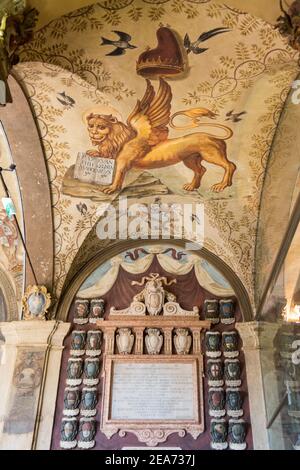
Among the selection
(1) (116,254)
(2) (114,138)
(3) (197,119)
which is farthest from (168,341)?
(3) (197,119)

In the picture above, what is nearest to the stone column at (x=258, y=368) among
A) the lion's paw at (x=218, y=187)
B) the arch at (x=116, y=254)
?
the arch at (x=116, y=254)

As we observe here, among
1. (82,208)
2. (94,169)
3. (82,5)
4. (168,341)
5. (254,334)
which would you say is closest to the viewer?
(82,5)

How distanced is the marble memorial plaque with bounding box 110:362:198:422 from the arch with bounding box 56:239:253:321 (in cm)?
138

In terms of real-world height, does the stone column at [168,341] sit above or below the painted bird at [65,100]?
below

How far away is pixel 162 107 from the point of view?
6020mm

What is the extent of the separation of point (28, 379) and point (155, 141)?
4328mm

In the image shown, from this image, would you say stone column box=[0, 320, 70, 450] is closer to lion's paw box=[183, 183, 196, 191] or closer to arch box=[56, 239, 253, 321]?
arch box=[56, 239, 253, 321]

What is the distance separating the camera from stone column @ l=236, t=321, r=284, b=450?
21.2 ft

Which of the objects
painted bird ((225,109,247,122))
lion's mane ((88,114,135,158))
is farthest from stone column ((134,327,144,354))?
painted bird ((225,109,247,122))

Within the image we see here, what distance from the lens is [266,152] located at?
649 centimetres

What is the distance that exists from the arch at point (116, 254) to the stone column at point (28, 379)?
48 cm

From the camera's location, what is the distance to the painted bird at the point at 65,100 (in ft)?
19.5

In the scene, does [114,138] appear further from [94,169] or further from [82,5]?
[82,5]

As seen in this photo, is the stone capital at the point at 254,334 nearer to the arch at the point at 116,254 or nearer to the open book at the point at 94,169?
the arch at the point at 116,254
